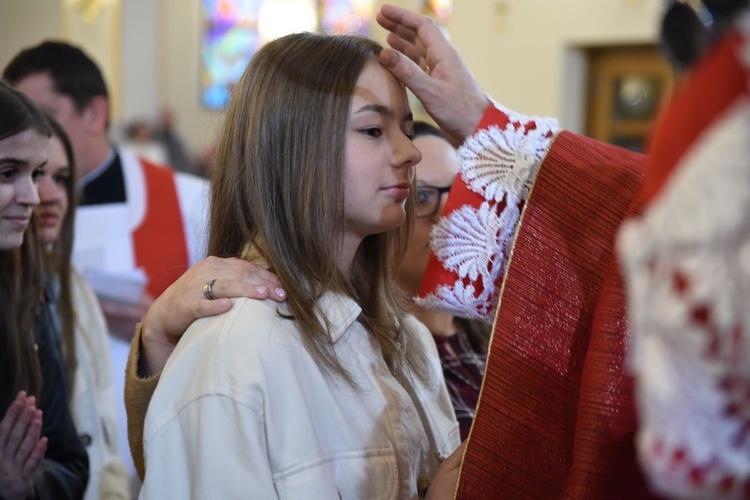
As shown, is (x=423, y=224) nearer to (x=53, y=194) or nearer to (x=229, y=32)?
(x=53, y=194)

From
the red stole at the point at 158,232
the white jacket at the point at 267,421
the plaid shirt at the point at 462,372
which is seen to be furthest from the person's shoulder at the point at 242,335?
the red stole at the point at 158,232

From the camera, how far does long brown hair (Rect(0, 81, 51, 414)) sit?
2.07m

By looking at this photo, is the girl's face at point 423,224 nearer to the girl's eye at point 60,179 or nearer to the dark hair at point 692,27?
the girl's eye at point 60,179

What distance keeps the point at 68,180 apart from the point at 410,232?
4.37 feet

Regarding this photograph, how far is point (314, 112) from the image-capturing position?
1544mm

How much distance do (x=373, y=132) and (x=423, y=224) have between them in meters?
0.83

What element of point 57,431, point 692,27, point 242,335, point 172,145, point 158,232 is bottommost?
point 172,145

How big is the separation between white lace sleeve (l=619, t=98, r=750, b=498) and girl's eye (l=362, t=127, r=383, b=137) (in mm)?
936

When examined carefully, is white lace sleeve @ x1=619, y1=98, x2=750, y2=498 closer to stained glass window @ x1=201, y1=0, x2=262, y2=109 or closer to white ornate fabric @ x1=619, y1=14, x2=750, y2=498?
white ornate fabric @ x1=619, y1=14, x2=750, y2=498

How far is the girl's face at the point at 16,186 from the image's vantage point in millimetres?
2047

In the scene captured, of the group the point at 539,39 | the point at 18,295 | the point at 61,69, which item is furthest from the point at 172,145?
the point at 18,295

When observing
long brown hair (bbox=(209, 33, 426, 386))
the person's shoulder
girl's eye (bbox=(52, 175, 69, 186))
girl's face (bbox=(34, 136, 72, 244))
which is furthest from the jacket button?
girl's eye (bbox=(52, 175, 69, 186))

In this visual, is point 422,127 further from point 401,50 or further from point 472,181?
point 472,181

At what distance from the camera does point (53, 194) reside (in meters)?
2.67
